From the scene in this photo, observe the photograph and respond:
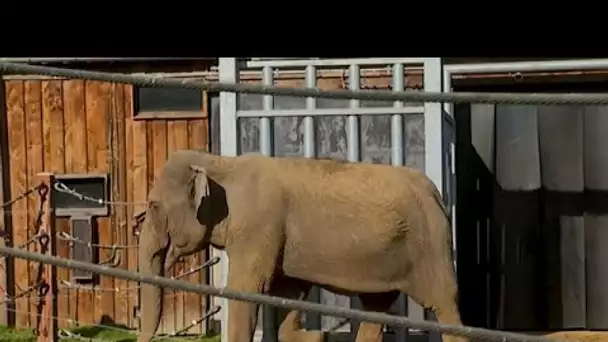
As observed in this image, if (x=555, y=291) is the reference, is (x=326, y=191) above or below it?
above

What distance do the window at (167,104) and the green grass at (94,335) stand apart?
0.80 meters

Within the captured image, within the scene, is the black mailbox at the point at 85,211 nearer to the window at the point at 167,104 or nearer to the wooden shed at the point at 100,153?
the wooden shed at the point at 100,153

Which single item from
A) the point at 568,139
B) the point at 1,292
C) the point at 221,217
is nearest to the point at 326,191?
the point at 221,217

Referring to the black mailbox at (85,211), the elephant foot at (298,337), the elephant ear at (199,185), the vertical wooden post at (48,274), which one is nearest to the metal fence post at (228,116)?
the elephant foot at (298,337)

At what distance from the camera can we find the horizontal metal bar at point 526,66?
11.2 ft

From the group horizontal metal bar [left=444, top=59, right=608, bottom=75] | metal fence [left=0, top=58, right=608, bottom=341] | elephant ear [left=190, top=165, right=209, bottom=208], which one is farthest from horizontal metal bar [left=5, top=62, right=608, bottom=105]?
horizontal metal bar [left=444, top=59, right=608, bottom=75]

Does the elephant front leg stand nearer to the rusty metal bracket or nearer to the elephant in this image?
the elephant

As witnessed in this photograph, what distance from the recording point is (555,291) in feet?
12.5

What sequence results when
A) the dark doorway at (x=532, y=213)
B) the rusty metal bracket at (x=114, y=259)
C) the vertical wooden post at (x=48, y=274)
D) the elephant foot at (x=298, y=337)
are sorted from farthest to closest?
the rusty metal bracket at (x=114, y=259), the dark doorway at (x=532, y=213), the vertical wooden post at (x=48, y=274), the elephant foot at (x=298, y=337)

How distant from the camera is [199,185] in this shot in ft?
8.67

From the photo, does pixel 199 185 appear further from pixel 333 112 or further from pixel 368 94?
pixel 368 94

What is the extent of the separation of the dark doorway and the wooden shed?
1.00 m
